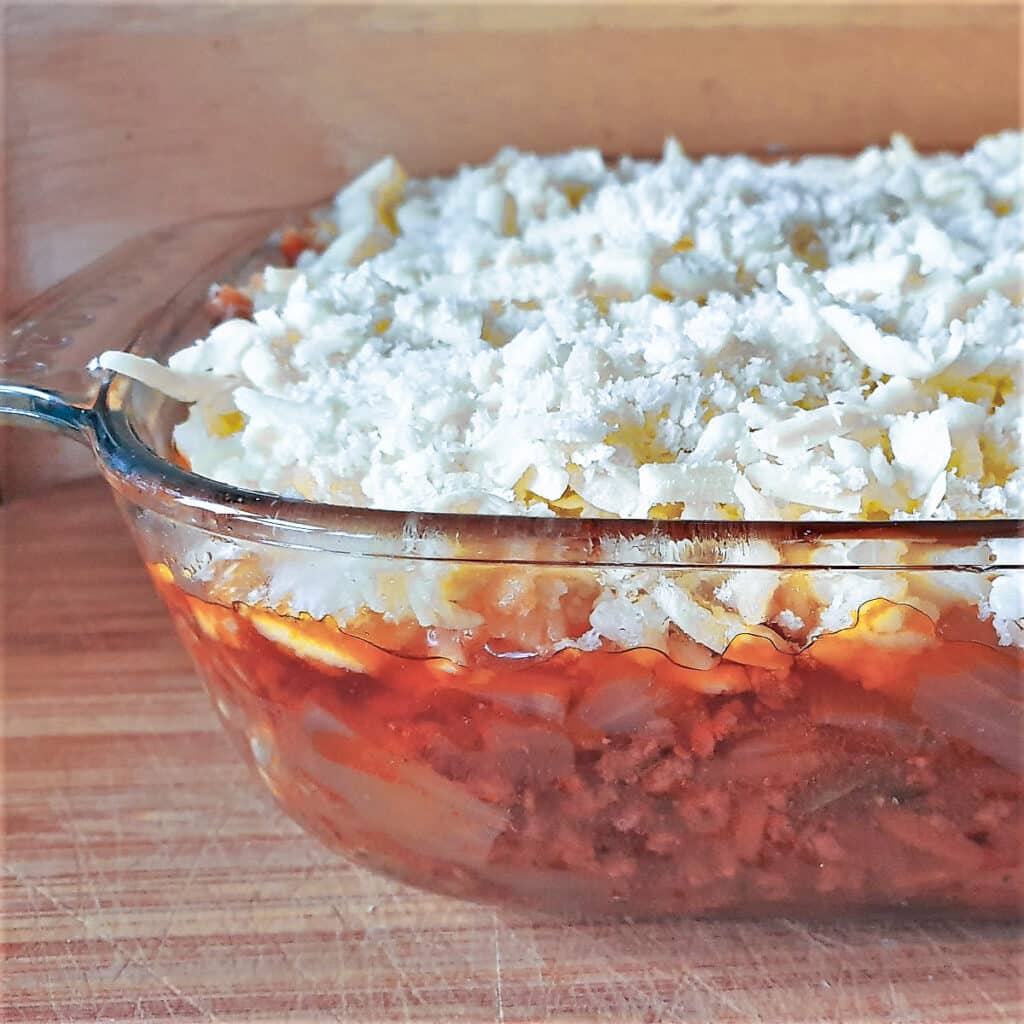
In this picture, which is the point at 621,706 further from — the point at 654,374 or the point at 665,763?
the point at 654,374

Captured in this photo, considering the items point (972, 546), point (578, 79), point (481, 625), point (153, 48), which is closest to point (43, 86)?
point (153, 48)

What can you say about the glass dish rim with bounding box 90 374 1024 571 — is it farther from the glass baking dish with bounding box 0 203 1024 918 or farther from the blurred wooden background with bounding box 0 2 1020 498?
the blurred wooden background with bounding box 0 2 1020 498

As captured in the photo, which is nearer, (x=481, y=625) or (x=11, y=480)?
(x=481, y=625)

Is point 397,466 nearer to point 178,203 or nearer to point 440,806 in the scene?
point 440,806

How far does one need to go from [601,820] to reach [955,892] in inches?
7.1

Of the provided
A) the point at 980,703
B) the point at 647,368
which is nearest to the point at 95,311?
the point at 647,368

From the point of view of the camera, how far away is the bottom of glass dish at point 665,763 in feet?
1.54

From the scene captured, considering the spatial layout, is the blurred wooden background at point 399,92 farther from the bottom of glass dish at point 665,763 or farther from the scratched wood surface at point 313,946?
the bottom of glass dish at point 665,763

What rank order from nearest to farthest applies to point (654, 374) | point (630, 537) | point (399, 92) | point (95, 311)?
point (630, 537)
point (654, 374)
point (95, 311)
point (399, 92)

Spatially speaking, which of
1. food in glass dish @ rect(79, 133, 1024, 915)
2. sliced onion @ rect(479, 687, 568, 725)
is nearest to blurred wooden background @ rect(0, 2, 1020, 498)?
food in glass dish @ rect(79, 133, 1024, 915)

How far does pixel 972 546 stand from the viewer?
1.44 ft

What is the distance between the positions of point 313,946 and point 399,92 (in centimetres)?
74

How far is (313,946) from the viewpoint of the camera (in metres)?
0.55

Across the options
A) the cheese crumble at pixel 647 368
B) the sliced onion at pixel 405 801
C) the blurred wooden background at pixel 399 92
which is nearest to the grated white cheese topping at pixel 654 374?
the cheese crumble at pixel 647 368
